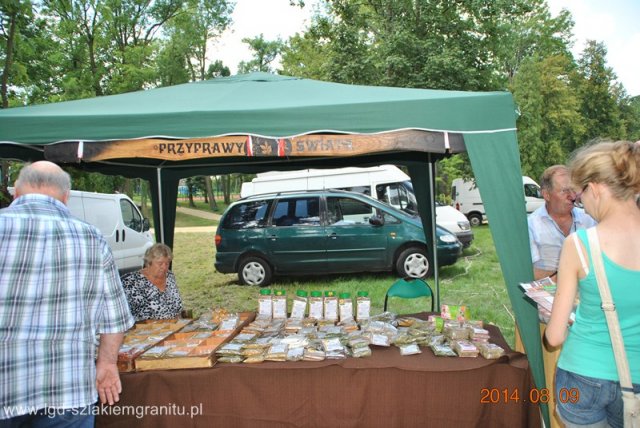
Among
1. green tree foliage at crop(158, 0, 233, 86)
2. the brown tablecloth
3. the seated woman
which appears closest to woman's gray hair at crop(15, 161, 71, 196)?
the brown tablecloth

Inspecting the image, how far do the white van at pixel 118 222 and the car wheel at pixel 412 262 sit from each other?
5.52m

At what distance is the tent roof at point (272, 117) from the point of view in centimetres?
257

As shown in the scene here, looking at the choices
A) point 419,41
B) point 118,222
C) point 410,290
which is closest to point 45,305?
point 410,290

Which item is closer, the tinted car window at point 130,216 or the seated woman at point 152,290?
the seated woman at point 152,290

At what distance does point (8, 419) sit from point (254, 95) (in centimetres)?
235

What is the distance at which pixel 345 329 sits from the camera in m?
3.04

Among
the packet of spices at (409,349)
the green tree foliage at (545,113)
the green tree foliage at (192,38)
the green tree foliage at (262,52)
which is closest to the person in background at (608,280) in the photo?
the packet of spices at (409,349)

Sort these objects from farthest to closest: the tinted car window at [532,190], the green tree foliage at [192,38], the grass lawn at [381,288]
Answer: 1. the green tree foliage at [192,38]
2. the tinted car window at [532,190]
3. the grass lawn at [381,288]

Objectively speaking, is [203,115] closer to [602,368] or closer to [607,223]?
[607,223]

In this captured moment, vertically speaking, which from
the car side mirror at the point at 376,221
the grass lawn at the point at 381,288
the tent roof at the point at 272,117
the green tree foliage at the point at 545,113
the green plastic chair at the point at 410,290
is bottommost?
the grass lawn at the point at 381,288

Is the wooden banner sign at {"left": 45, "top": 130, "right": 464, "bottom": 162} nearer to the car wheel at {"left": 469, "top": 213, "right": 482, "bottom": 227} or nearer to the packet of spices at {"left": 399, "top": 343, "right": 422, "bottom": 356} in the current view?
the packet of spices at {"left": 399, "top": 343, "right": 422, "bottom": 356}

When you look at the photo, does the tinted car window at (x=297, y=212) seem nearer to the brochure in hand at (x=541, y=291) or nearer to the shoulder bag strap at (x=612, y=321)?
the brochure in hand at (x=541, y=291)

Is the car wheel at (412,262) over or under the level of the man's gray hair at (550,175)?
under

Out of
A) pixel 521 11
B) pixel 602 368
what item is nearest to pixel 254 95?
pixel 602 368
